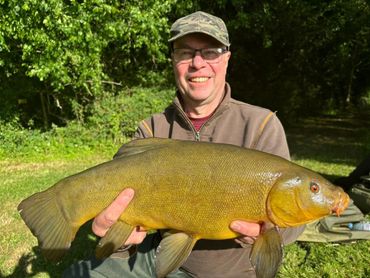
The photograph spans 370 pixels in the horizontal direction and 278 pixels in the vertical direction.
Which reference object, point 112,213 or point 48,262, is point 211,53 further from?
point 48,262

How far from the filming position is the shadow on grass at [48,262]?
470 cm

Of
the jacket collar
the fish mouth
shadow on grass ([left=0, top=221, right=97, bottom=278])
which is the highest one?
the jacket collar

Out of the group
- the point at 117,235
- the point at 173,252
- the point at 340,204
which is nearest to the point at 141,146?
the point at 117,235

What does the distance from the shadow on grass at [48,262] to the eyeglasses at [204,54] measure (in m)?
2.32

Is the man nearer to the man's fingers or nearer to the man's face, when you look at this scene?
the man's face

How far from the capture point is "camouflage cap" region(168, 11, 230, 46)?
2.92 meters

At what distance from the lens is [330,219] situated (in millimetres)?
5211

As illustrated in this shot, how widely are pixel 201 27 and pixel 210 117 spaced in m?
0.62

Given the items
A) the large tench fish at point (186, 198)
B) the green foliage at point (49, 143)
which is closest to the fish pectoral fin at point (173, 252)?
the large tench fish at point (186, 198)

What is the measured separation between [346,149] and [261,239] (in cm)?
1074

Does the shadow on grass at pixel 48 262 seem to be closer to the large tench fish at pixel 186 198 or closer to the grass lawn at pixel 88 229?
the grass lawn at pixel 88 229

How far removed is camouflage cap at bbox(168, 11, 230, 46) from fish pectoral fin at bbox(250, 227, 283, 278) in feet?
4.37

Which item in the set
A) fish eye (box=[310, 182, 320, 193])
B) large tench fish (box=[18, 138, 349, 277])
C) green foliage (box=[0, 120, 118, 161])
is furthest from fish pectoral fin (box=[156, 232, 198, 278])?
green foliage (box=[0, 120, 118, 161])

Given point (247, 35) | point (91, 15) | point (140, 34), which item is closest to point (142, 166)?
point (91, 15)
